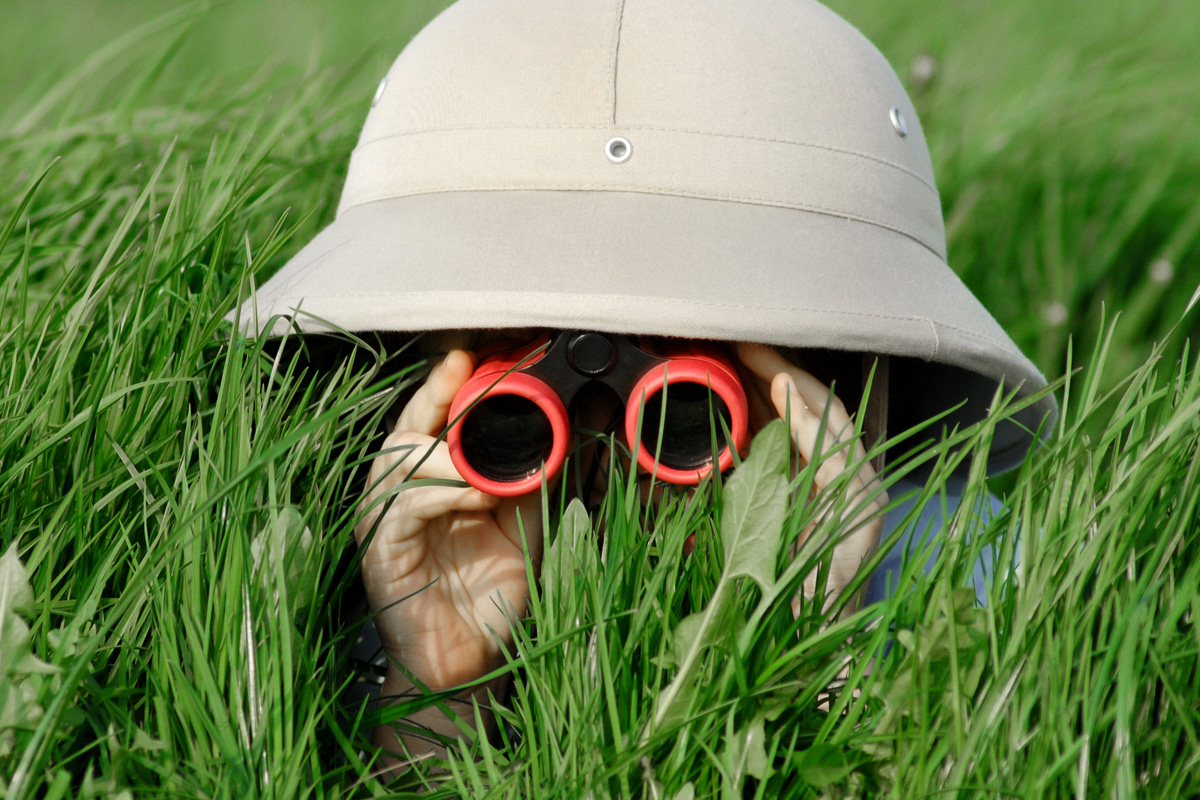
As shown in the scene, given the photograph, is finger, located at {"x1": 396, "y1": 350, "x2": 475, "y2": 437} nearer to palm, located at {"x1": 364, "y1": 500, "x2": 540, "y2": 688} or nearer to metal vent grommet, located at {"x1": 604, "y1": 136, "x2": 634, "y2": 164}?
palm, located at {"x1": 364, "y1": 500, "x2": 540, "y2": 688}

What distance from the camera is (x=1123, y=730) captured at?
Answer: 0.69 meters

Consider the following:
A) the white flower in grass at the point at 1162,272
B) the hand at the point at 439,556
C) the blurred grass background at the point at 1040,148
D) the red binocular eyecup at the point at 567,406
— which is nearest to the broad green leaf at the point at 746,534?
the red binocular eyecup at the point at 567,406

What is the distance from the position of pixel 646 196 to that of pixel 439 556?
1.65ft

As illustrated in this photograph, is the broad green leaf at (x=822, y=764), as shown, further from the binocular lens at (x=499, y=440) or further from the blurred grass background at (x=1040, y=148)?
the blurred grass background at (x=1040, y=148)

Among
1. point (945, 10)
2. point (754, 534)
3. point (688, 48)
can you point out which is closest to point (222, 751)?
point (754, 534)

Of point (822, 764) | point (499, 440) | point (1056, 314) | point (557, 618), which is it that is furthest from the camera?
point (1056, 314)

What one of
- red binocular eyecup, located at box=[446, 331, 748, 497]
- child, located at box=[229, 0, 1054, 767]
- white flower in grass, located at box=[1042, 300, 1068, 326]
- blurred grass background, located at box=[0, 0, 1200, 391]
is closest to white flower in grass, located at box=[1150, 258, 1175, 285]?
blurred grass background, located at box=[0, 0, 1200, 391]

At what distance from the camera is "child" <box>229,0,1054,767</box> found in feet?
3.50

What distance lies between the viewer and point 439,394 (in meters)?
1.14

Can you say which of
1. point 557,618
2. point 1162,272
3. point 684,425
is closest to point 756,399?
point 684,425

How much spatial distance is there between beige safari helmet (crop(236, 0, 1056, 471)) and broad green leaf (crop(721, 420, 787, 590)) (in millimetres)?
250

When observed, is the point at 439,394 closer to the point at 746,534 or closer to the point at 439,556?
the point at 439,556

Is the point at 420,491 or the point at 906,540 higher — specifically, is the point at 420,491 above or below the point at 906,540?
above

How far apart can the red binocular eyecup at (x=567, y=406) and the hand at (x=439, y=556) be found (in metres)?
0.07
